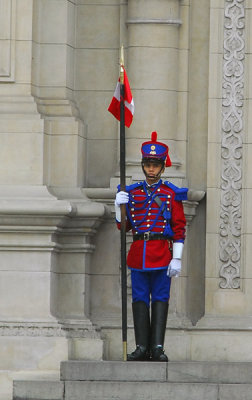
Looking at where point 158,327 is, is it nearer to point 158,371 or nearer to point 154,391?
point 158,371

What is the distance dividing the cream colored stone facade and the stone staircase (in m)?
1.14

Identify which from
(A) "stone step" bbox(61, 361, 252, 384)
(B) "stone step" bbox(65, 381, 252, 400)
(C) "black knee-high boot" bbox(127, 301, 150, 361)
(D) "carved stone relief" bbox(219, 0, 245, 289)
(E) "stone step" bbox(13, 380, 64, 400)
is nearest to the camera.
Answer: (B) "stone step" bbox(65, 381, 252, 400)

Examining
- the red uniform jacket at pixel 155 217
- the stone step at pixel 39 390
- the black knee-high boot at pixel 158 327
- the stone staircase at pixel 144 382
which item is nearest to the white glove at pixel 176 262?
the red uniform jacket at pixel 155 217

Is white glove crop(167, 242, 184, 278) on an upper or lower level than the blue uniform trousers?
upper

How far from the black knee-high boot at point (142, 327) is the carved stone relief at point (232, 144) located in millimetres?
1379

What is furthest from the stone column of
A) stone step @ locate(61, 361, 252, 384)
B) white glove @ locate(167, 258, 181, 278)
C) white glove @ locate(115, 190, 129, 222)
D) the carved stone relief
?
the carved stone relief

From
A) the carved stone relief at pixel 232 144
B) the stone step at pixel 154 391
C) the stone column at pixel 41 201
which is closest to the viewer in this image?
the stone step at pixel 154 391

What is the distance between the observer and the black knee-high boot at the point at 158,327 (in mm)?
18422

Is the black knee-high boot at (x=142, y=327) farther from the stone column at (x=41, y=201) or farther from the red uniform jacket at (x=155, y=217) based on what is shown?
the stone column at (x=41, y=201)

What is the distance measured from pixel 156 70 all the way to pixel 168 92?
0.26m

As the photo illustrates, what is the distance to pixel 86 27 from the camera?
2005 centimetres

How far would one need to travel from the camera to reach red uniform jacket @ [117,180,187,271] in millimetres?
18641

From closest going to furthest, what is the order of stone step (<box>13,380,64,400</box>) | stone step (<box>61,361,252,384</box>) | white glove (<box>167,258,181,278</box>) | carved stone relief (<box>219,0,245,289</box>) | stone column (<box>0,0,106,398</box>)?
stone step (<box>13,380,64,400</box>) < stone step (<box>61,361,252,384</box>) < white glove (<box>167,258,181,278</box>) < stone column (<box>0,0,106,398</box>) < carved stone relief (<box>219,0,245,289</box>)

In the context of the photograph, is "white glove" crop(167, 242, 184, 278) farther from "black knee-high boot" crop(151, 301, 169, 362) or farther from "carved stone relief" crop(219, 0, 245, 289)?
"carved stone relief" crop(219, 0, 245, 289)
